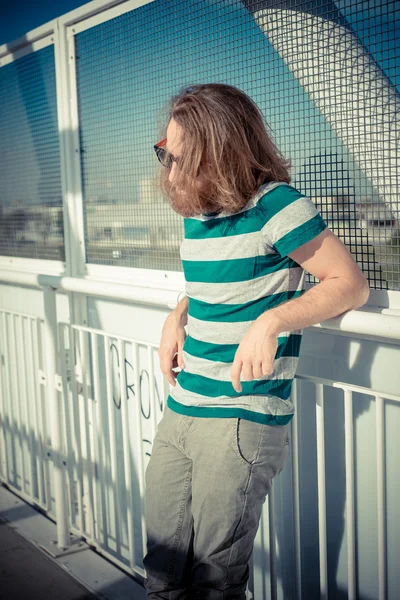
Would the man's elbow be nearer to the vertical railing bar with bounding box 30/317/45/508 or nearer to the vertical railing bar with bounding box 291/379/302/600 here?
the vertical railing bar with bounding box 291/379/302/600

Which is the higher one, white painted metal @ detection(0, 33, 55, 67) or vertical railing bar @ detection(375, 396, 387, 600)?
white painted metal @ detection(0, 33, 55, 67)

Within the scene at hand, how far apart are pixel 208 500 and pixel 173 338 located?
504 mm

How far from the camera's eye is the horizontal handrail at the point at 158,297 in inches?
55.8

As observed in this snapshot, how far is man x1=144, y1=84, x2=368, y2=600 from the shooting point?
1.37 m

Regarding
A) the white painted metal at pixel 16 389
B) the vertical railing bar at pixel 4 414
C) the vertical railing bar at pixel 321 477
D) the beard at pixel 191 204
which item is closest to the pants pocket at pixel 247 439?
the vertical railing bar at pixel 321 477

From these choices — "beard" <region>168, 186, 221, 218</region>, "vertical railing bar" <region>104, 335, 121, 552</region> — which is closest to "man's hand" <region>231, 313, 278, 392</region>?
"beard" <region>168, 186, 221, 218</region>

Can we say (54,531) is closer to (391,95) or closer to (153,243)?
(153,243)

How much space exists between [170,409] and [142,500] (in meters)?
0.89

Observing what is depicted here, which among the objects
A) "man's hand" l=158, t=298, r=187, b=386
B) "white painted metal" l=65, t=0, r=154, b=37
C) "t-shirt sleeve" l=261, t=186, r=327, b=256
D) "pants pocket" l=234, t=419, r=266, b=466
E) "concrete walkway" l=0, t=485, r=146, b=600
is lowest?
"concrete walkway" l=0, t=485, r=146, b=600

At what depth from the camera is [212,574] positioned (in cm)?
153

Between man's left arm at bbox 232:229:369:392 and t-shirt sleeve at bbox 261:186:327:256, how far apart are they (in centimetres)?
2

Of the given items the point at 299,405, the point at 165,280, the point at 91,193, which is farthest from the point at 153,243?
the point at 299,405

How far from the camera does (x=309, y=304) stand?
136 centimetres

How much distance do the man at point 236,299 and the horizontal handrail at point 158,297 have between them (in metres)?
0.06
